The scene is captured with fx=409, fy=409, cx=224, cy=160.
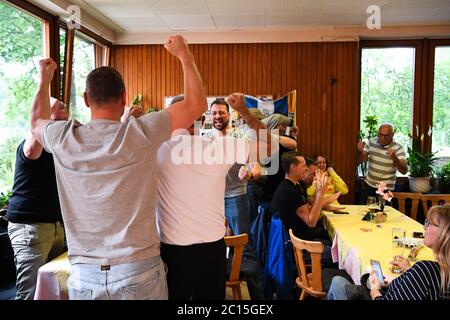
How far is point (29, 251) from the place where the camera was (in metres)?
2.24

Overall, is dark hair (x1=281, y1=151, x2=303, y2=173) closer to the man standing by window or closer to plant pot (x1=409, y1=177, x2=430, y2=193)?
the man standing by window

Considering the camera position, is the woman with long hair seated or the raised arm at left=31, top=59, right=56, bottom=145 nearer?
the raised arm at left=31, top=59, right=56, bottom=145

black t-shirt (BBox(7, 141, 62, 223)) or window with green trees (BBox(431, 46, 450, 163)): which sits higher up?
window with green trees (BBox(431, 46, 450, 163))

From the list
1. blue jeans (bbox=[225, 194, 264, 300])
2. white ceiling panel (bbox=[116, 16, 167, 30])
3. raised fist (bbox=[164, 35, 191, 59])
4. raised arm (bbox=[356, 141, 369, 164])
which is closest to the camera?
raised fist (bbox=[164, 35, 191, 59])

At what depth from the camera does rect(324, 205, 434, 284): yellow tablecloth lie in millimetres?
2404

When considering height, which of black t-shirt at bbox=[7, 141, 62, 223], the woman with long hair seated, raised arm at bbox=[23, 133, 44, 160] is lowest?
the woman with long hair seated

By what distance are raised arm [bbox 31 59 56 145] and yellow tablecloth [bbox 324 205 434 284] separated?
1.79 metres

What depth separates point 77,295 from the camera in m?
1.33

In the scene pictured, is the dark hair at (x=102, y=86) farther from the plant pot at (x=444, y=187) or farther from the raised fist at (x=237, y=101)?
the plant pot at (x=444, y=187)

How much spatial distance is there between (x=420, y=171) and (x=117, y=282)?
510 cm

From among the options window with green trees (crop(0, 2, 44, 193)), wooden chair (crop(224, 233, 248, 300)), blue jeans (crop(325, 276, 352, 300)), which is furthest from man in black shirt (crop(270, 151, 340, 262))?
window with green trees (crop(0, 2, 44, 193))

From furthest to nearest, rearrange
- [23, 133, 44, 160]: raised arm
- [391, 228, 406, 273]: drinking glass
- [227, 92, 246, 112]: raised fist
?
1. [391, 228, 406, 273]: drinking glass
2. [23, 133, 44, 160]: raised arm
3. [227, 92, 246, 112]: raised fist
